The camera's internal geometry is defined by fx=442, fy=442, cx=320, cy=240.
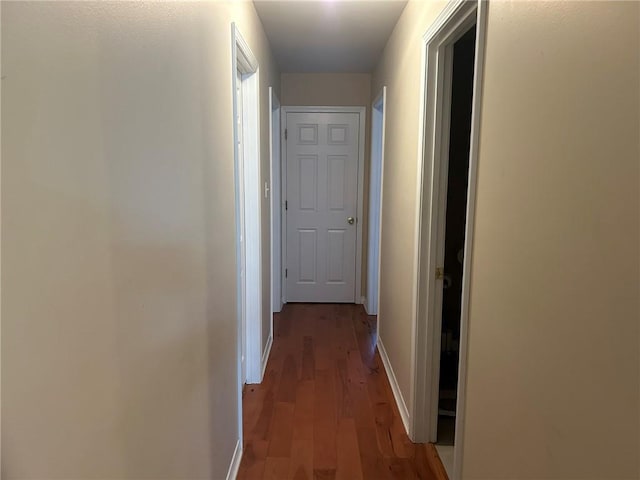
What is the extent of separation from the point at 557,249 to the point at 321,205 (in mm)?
3600

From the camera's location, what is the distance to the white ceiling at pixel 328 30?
8.39ft

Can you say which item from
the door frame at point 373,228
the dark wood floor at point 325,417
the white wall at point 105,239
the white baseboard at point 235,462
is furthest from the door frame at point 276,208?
the white wall at point 105,239

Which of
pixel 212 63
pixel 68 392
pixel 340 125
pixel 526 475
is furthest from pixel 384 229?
pixel 68 392

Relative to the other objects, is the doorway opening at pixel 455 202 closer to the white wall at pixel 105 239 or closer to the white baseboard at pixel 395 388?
the white baseboard at pixel 395 388

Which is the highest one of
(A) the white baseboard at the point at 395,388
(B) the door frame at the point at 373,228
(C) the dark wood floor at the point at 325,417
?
(B) the door frame at the point at 373,228

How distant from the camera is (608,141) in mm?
777

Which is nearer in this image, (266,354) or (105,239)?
(105,239)

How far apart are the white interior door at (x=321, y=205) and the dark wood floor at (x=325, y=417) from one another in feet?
2.93

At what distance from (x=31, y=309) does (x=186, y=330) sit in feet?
2.41

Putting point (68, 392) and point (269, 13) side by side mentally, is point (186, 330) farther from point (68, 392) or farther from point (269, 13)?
point (269, 13)

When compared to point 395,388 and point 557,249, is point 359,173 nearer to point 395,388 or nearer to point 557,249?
point 395,388

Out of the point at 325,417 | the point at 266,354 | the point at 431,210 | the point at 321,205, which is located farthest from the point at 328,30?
the point at 325,417

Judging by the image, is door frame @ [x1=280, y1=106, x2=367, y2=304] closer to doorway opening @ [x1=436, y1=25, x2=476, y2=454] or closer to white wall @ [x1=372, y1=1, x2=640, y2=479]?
doorway opening @ [x1=436, y1=25, x2=476, y2=454]

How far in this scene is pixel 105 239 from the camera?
80 centimetres
